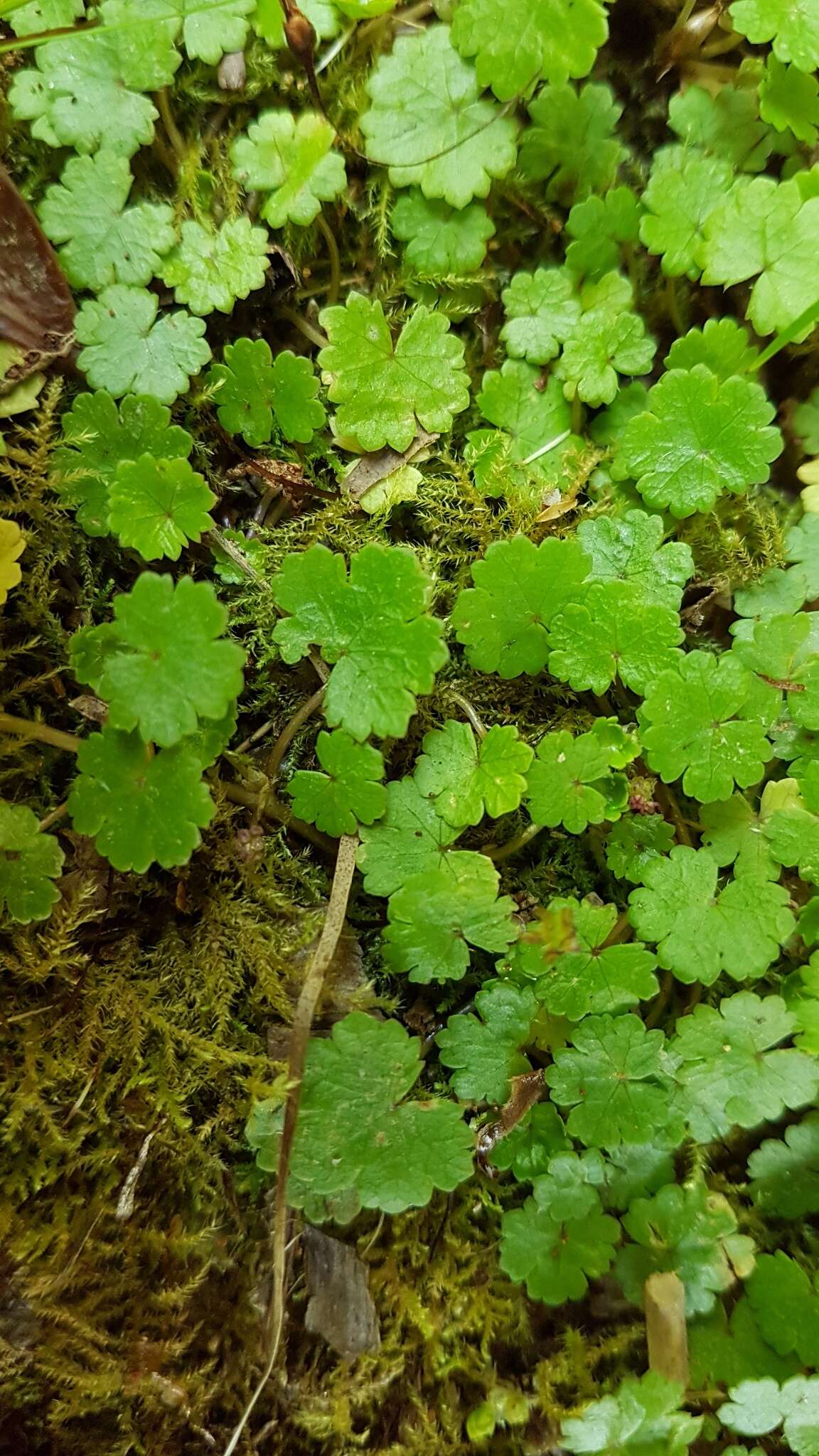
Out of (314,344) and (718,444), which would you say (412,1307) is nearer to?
(718,444)

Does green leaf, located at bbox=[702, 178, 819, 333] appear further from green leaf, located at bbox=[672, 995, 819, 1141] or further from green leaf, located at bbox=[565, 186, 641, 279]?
green leaf, located at bbox=[672, 995, 819, 1141]

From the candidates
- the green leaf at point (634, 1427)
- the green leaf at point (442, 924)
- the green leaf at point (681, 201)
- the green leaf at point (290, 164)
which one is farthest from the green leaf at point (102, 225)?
the green leaf at point (634, 1427)

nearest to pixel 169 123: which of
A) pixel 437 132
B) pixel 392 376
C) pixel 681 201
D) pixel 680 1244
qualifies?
pixel 437 132

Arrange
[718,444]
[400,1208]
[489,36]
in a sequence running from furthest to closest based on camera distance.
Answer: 1. [718,444]
2. [489,36]
3. [400,1208]

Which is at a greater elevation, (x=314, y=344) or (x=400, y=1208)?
(x=314, y=344)

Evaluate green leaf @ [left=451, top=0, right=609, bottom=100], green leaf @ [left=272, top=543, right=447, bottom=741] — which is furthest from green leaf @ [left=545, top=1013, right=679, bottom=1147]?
green leaf @ [left=451, top=0, right=609, bottom=100]

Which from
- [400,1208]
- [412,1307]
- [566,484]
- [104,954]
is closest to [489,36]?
[566,484]

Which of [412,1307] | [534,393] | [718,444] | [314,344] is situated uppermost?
[314,344]
